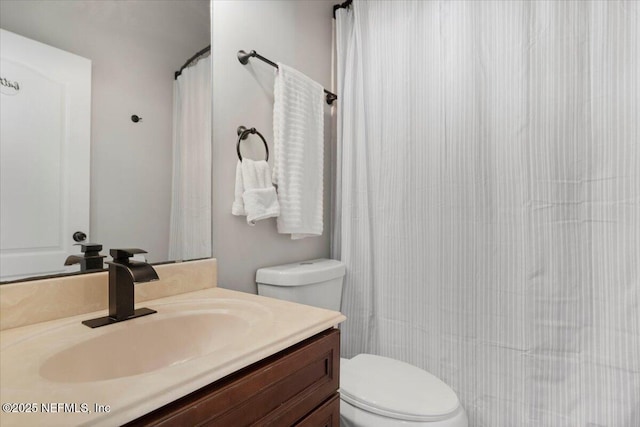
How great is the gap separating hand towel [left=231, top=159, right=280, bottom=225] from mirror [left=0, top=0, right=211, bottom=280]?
19 centimetres

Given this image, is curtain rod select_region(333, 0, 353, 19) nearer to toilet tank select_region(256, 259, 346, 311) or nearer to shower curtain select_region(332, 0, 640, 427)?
shower curtain select_region(332, 0, 640, 427)

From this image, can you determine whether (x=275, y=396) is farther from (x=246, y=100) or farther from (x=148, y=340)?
(x=246, y=100)

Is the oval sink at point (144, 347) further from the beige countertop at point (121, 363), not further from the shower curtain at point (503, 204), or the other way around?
the shower curtain at point (503, 204)

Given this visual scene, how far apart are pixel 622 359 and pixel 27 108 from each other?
1856 mm

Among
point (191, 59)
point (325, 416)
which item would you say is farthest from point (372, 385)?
point (191, 59)

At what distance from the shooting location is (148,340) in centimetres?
76

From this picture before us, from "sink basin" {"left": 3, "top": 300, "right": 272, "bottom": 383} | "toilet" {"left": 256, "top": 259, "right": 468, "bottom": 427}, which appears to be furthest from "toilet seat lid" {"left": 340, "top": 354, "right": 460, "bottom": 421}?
"sink basin" {"left": 3, "top": 300, "right": 272, "bottom": 383}

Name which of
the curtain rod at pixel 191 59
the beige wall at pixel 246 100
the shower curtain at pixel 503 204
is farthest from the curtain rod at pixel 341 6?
the curtain rod at pixel 191 59

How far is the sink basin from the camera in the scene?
62 centimetres

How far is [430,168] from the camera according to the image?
1.43 m

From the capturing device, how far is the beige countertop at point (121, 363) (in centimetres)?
41

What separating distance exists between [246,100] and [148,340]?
0.94 m

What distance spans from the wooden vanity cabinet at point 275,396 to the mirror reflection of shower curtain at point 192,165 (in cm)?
56

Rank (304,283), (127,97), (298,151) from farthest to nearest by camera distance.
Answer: (298,151) → (304,283) → (127,97)
